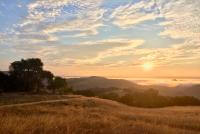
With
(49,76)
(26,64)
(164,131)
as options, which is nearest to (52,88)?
(49,76)

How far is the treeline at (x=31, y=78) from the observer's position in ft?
323

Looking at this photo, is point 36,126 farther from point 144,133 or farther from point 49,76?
point 49,76

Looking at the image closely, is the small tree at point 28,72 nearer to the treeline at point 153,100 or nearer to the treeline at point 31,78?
the treeline at point 31,78

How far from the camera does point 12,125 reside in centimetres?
1030

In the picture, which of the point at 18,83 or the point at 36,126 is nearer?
the point at 36,126

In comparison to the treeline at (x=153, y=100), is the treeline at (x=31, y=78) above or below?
above

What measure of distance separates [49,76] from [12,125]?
3971 inches

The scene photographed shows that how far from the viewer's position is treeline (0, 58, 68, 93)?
9831 cm

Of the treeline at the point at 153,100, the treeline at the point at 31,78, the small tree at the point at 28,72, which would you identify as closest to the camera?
the treeline at the point at 153,100

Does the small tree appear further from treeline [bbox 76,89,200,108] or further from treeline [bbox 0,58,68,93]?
treeline [bbox 76,89,200,108]

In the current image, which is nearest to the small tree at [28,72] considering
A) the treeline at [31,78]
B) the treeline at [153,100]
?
the treeline at [31,78]

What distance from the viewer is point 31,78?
104250mm

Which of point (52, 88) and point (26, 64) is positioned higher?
point (26, 64)

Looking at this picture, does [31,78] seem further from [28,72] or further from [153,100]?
[153,100]
